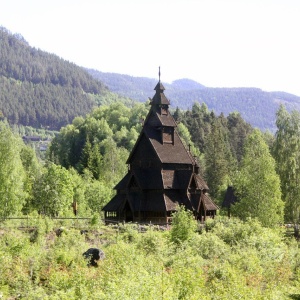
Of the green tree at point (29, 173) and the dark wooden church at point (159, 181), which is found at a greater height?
the dark wooden church at point (159, 181)

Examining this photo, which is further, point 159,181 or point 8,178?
point 8,178

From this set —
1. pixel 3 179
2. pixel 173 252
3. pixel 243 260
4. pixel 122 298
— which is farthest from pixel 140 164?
pixel 122 298

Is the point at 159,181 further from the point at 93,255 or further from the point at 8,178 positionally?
the point at 93,255

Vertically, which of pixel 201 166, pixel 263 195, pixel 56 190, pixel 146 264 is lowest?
pixel 56 190

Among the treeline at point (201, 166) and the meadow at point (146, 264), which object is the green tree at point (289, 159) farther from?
the meadow at point (146, 264)

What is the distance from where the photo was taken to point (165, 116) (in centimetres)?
5562

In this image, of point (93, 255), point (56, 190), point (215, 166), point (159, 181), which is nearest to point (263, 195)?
point (159, 181)

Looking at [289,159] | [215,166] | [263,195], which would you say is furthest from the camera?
[215,166]

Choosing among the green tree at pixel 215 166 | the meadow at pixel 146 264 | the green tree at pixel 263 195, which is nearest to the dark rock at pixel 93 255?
the meadow at pixel 146 264

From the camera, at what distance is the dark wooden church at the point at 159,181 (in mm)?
51406

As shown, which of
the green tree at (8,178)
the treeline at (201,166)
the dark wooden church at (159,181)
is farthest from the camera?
the green tree at (8,178)

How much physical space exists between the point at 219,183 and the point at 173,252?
5698 centimetres

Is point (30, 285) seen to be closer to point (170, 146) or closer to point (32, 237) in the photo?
point (32, 237)

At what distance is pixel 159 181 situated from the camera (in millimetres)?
51781
